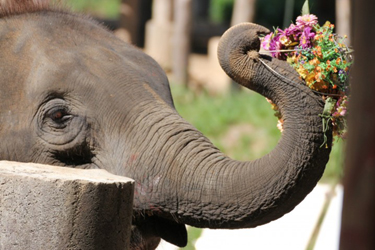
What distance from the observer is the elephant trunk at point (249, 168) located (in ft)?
9.43

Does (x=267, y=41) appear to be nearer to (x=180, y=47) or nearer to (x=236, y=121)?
(x=236, y=121)

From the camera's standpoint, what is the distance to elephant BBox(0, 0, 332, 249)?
2914 millimetres

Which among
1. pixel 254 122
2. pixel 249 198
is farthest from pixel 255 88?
pixel 254 122

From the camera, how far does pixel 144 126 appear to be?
3.21 meters

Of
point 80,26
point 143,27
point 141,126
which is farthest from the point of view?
point 143,27

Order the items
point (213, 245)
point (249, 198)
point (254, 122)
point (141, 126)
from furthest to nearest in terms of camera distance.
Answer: point (254, 122), point (213, 245), point (141, 126), point (249, 198)

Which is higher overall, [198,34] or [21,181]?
[21,181]

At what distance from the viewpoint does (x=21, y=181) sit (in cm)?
244

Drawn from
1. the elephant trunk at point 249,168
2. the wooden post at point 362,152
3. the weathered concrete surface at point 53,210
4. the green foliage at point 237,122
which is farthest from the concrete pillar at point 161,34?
the wooden post at point 362,152

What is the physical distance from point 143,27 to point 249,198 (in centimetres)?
1294

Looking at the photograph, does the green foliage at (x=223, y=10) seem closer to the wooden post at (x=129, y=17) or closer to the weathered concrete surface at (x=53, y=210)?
the wooden post at (x=129, y=17)

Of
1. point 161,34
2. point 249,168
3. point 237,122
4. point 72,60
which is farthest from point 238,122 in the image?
point 249,168

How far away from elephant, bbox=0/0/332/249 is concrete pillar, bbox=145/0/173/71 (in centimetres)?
894

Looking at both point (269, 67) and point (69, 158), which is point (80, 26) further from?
point (269, 67)
